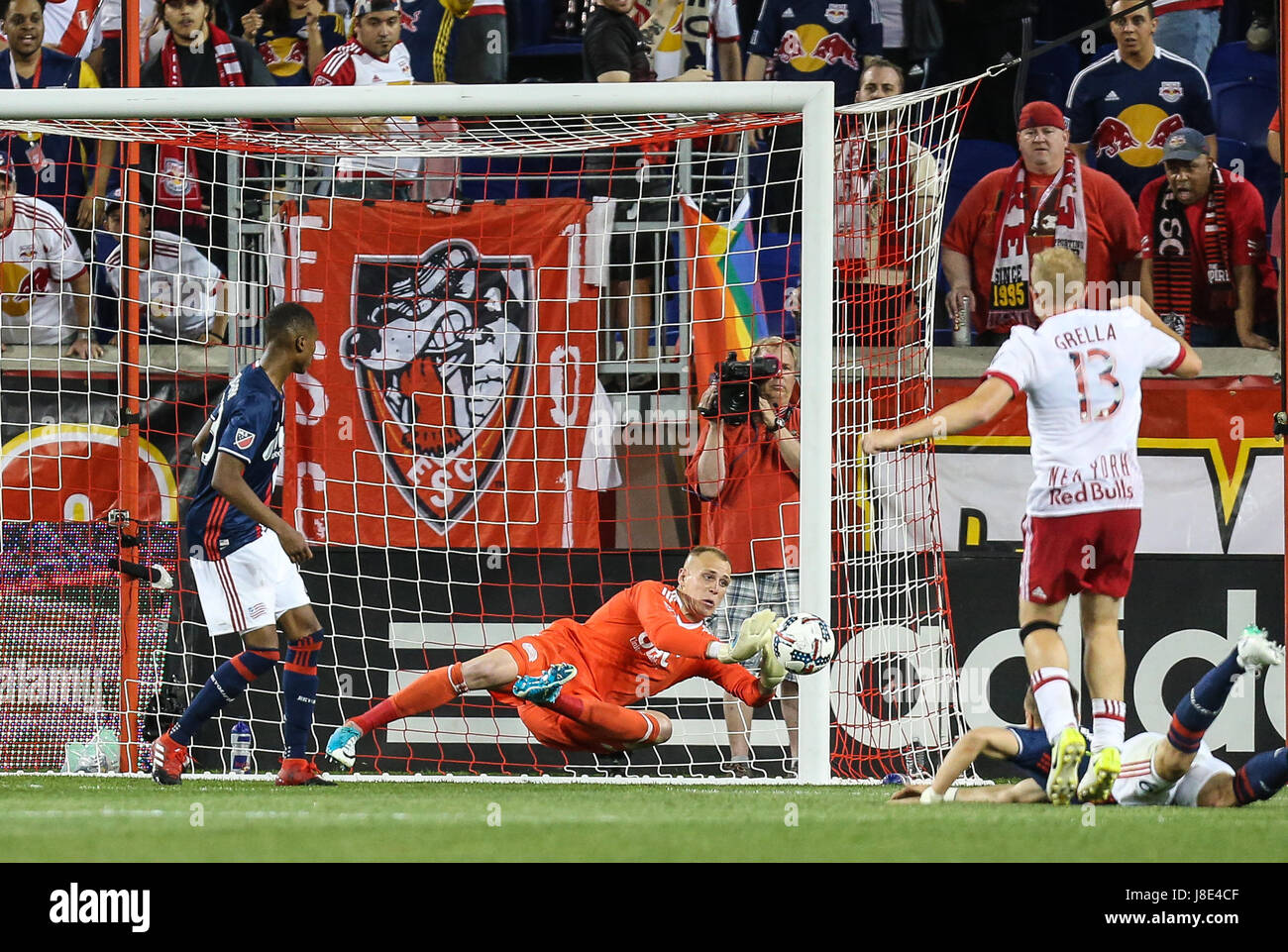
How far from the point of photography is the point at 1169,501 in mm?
7168

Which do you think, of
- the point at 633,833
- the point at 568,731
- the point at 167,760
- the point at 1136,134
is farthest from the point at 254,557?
the point at 1136,134

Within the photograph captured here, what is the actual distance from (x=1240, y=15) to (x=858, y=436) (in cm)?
337

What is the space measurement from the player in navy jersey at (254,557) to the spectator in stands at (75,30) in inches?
132

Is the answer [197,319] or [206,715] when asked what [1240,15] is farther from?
[206,715]

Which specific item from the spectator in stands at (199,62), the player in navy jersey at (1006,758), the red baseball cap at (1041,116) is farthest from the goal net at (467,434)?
the player in navy jersey at (1006,758)

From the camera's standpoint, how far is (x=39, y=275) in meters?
7.50

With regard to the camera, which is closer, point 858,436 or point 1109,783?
point 1109,783

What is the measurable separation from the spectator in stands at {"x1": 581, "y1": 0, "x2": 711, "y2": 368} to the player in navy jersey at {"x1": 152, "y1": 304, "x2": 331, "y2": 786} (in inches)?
75.3

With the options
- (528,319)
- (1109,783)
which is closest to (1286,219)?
(1109,783)

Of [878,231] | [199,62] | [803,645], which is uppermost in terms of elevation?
[199,62]

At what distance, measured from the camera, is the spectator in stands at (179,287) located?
24.2 ft

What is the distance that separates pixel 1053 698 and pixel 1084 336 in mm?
1153

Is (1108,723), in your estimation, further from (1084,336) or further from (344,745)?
(344,745)
